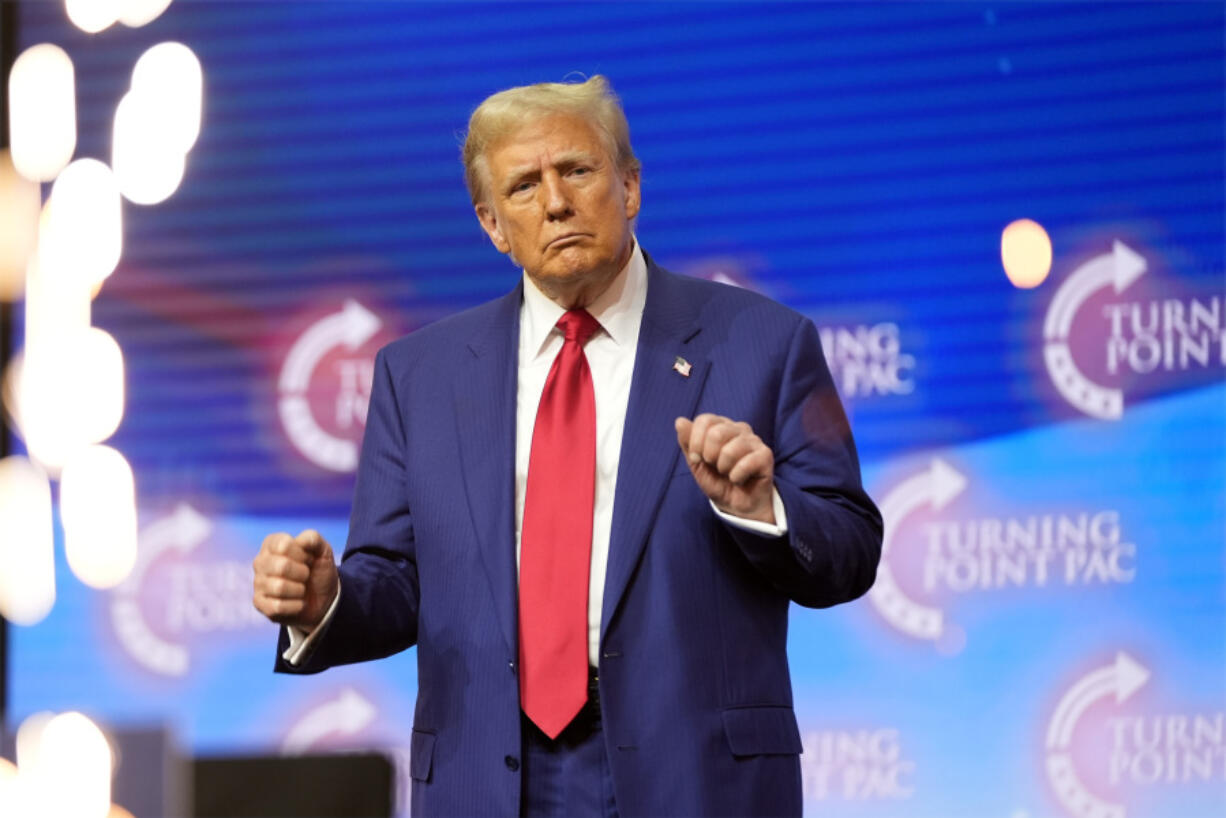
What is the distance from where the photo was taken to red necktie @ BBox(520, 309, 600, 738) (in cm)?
199

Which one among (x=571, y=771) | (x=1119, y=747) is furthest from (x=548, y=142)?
(x=1119, y=747)

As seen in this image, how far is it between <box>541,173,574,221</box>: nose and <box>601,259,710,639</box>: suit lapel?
0.57 ft

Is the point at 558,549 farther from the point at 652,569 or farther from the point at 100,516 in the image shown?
the point at 100,516

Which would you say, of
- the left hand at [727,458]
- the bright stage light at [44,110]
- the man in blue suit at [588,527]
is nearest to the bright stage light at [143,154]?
the bright stage light at [44,110]

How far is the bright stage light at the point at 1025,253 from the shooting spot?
347cm

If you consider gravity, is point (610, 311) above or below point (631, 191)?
below

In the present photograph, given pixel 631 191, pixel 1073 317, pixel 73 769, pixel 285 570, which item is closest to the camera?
pixel 73 769

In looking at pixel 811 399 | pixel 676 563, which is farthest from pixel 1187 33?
pixel 676 563

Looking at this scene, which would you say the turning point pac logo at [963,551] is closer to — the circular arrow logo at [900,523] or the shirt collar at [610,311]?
the circular arrow logo at [900,523]

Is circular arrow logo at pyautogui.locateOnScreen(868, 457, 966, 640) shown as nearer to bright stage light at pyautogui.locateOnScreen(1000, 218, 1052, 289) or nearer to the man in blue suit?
bright stage light at pyautogui.locateOnScreen(1000, 218, 1052, 289)

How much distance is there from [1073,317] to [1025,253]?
18cm

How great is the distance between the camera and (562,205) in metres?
2.24

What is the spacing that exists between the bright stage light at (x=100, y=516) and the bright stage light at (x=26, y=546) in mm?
55

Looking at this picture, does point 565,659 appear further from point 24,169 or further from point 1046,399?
point 24,169
